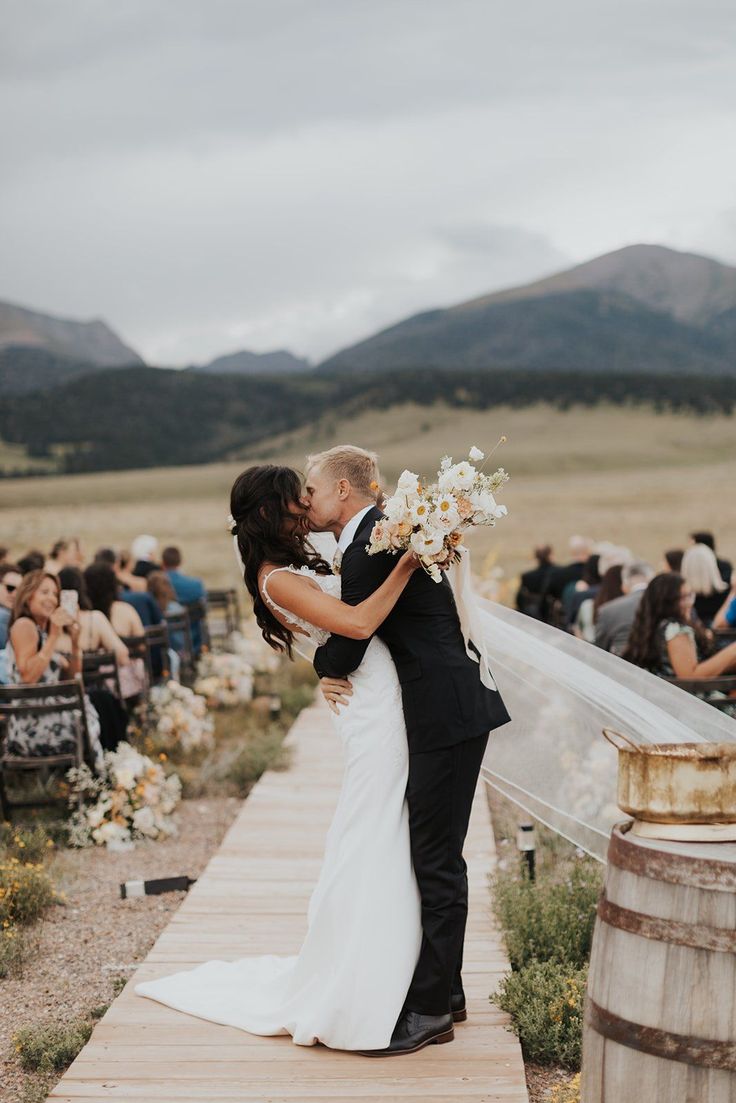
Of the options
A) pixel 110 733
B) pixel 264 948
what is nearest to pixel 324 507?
pixel 264 948

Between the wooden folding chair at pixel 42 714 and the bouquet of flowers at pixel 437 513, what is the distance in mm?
4121

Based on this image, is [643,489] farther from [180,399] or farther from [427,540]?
[180,399]

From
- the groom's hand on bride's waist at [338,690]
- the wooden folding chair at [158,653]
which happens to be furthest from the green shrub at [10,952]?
the wooden folding chair at [158,653]

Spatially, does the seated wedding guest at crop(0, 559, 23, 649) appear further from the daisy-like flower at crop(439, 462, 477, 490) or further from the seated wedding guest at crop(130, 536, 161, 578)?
the daisy-like flower at crop(439, 462, 477, 490)

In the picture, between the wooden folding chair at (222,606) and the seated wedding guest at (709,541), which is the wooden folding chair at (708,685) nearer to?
the seated wedding guest at (709,541)

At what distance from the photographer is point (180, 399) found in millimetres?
180750

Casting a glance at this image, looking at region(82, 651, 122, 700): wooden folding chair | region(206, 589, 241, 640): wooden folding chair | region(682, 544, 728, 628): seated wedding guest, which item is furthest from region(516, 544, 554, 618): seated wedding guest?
region(82, 651, 122, 700): wooden folding chair

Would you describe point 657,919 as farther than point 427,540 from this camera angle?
No

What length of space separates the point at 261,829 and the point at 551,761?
118 inches

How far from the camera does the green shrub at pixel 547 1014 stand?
162 inches

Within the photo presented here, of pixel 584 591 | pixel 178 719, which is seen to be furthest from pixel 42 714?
pixel 584 591

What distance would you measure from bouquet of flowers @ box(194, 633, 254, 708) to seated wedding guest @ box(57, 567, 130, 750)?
2.74 metres

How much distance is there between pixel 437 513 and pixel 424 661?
0.57 meters

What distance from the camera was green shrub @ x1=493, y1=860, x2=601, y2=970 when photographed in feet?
15.9
